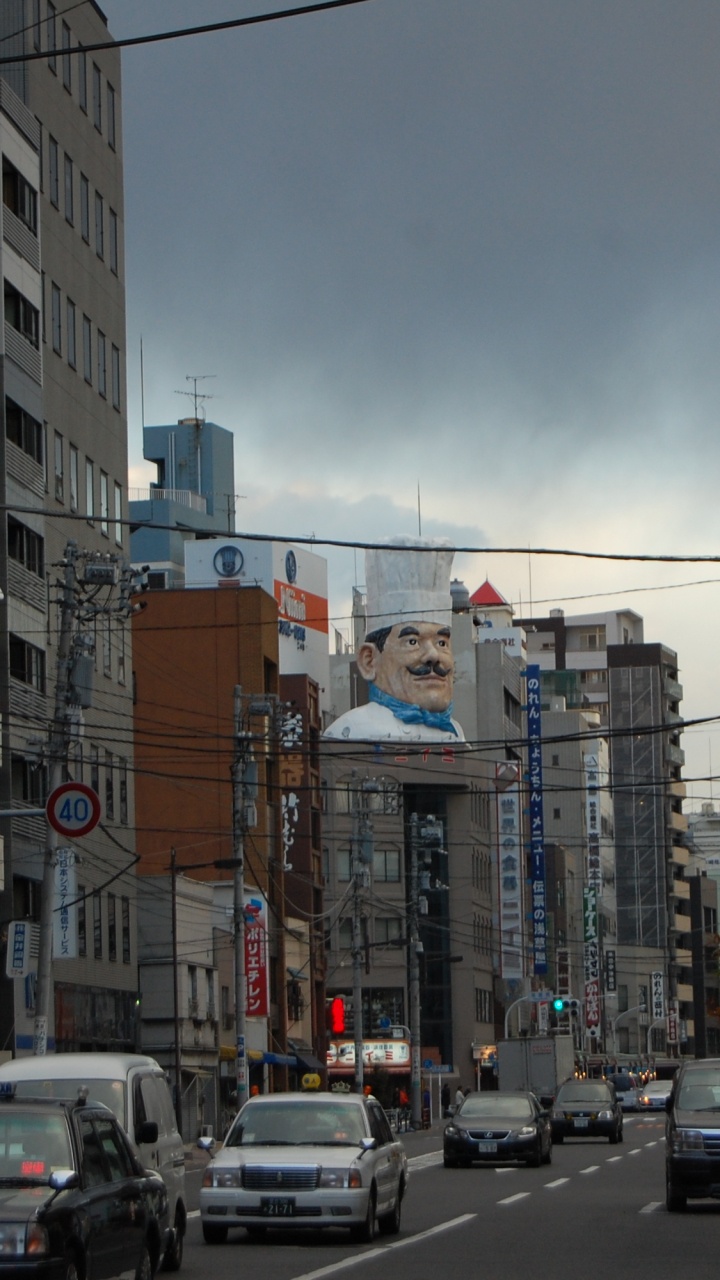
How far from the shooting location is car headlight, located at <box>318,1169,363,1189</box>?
2112cm

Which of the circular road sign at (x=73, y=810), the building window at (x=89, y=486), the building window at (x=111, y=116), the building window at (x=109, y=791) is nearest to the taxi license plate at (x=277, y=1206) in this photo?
the circular road sign at (x=73, y=810)

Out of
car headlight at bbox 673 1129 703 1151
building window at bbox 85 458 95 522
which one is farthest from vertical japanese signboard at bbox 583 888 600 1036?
car headlight at bbox 673 1129 703 1151

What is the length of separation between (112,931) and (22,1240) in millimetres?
A: 50584

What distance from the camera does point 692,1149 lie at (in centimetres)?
2522

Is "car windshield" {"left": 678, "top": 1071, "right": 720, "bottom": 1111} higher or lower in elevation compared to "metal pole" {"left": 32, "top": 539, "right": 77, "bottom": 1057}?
lower

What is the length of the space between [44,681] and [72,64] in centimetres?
2003

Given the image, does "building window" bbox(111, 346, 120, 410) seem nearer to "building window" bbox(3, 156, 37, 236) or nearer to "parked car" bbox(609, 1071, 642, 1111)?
"building window" bbox(3, 156, 37, 236)

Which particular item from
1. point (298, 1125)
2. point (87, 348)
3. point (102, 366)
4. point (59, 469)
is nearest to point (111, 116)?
point (102, 366)

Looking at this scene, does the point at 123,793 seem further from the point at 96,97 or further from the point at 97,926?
the point at 96,97

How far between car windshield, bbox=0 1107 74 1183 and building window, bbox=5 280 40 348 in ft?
137

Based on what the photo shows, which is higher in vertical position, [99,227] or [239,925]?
[99,227]

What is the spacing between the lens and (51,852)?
37188mm

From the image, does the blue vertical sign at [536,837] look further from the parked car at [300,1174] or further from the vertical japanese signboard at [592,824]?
the parked car at [300,1174]

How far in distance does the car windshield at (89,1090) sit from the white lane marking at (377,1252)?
7.19 ft
